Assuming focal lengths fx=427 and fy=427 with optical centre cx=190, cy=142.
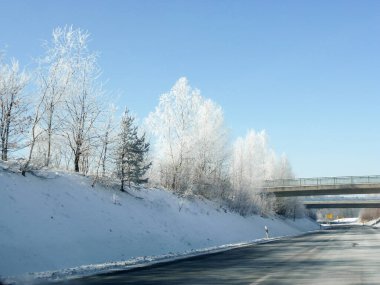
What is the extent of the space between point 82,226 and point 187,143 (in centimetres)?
2251

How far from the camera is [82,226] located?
19422 millimetres

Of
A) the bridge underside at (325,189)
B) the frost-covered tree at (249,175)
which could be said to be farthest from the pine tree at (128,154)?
the bridge underside at (325,189)

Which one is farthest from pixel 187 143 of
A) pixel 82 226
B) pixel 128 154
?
pixel 82 226

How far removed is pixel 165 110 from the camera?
140 ft

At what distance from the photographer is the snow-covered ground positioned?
14.9 m

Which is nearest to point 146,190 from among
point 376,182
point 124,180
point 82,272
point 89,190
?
point 124,180

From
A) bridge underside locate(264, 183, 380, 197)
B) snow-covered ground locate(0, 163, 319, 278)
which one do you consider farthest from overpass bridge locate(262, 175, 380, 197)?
snow-covered ground locate(0, 163, 319, 278)

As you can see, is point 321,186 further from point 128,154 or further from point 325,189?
point 128,154

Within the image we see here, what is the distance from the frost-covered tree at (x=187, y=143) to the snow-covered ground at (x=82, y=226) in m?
7.40

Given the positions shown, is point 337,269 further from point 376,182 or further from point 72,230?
point 376,182

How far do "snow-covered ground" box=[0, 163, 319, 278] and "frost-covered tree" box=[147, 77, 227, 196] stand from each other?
24.3ft

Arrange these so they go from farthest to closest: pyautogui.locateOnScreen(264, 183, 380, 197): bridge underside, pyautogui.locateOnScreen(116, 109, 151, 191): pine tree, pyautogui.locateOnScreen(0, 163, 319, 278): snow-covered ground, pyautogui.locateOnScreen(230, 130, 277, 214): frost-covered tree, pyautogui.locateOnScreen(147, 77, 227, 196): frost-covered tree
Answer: pyautogui.locateOnScreen(264, 183, 380, 197): bridge underside, pyautogui.locateOnScreen(230, 130, 277, 214): frost-covered tree, pyautogui.locateOnScreen(147, 77, 227, 196): frost-covered tree, pyautogui.locateOnScreen(116, 109, 151, 191): pine tree, pyautogui.locateOnScreen(0, 163, 319, 278): snow-covered ground

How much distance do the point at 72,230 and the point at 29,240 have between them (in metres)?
3.18

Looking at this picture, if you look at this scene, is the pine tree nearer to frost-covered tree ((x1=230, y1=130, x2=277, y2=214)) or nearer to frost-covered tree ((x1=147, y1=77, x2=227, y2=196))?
frost-covered tree ((x1=147, y1=77, x2=227, y2=196))
